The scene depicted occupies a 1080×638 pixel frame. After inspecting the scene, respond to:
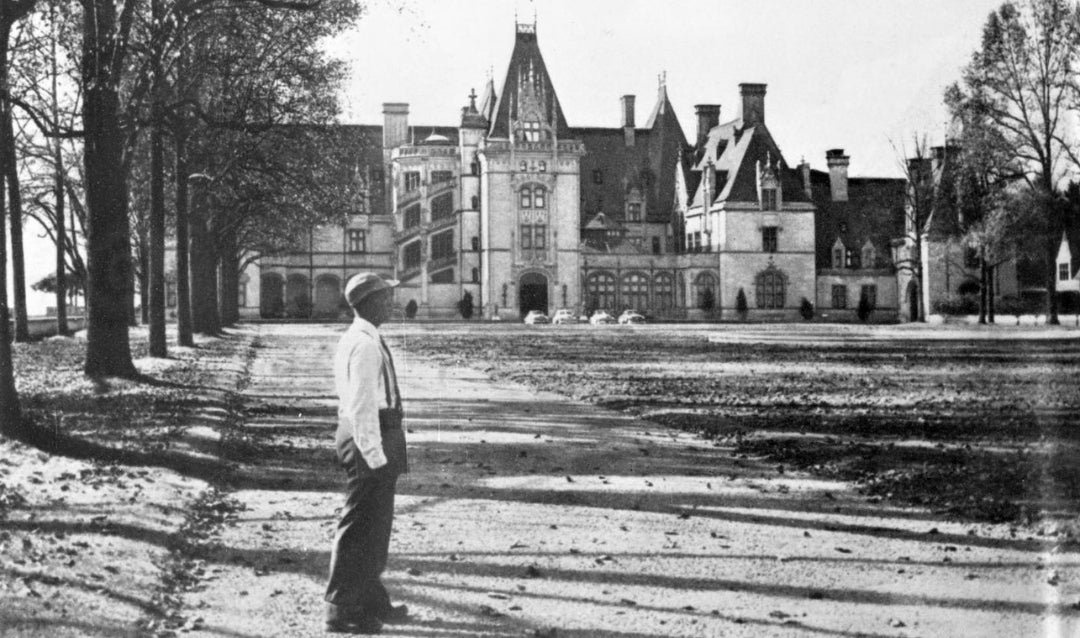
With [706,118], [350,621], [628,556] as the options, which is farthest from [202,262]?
[706,118]

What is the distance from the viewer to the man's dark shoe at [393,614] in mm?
6071

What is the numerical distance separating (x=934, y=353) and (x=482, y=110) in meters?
57.5

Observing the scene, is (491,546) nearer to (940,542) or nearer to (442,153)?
(940,542)

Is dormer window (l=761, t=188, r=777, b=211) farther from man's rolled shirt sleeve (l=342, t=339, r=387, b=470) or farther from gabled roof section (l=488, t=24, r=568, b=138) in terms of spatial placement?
man's rolled shirt sleeve (l=342, t=339, r=387, b=470)

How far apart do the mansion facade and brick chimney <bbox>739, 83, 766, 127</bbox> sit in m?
0.12

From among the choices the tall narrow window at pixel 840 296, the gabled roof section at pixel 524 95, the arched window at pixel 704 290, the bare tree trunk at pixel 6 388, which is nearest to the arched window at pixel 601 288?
the arched window at pixel 704 290

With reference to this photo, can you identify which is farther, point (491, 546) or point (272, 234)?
point (272, 234)

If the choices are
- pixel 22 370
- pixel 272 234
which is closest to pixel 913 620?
pixel 22 370

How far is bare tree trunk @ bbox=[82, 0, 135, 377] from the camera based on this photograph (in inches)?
675

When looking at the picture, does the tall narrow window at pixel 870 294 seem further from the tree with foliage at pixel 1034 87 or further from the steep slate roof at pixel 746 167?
the tree with foliage at pixel 1034 87

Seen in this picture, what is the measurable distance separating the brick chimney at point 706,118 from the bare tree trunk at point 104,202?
71.9 meters

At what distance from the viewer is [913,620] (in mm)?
6094

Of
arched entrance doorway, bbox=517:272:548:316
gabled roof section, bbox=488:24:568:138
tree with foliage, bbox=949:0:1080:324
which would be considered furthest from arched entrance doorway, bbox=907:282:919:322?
tree with foliage, bbox=949:0:1080:324

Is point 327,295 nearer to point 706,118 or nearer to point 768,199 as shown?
point 768,199
